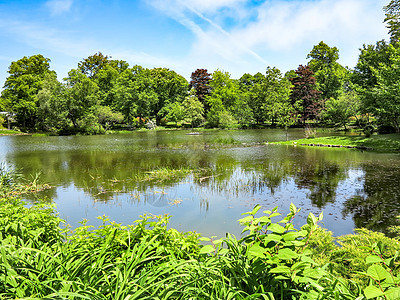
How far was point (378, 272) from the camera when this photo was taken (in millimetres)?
1561

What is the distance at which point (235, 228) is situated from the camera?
21.1 ft

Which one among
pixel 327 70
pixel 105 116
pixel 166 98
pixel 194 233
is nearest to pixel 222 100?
pixel 166 98

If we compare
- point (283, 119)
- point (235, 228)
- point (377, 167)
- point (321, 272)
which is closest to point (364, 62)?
point (283, 119)

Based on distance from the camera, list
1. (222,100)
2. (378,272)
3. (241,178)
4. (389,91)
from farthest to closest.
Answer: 1. (222,100)
2. (389,91)
3. (241,178)
4. (378,272)

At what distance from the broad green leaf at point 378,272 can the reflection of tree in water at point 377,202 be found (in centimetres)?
605

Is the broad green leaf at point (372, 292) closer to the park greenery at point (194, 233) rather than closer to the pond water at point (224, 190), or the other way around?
the park greenery at point (194, 233)

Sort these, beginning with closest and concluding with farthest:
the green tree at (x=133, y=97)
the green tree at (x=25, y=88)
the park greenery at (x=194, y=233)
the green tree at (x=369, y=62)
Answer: the park greenery at (x=194, y=233) → the green tree at (x=369, y=62) → the green tree at (x=25, y=88) → the green tree at (x=133, y=97)

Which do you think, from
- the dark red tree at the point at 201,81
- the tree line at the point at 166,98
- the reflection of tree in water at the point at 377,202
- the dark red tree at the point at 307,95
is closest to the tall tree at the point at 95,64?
the tree line at the point at 166,98

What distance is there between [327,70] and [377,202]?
5943 centimetres

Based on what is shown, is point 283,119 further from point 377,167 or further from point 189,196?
point 189,196

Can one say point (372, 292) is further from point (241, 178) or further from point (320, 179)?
point (320, 179)

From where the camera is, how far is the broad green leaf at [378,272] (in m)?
1.53

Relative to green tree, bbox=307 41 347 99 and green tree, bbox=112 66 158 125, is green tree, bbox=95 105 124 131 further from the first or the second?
green tree, bbox=307 41 347 99

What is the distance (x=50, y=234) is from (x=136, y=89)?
6177cm
